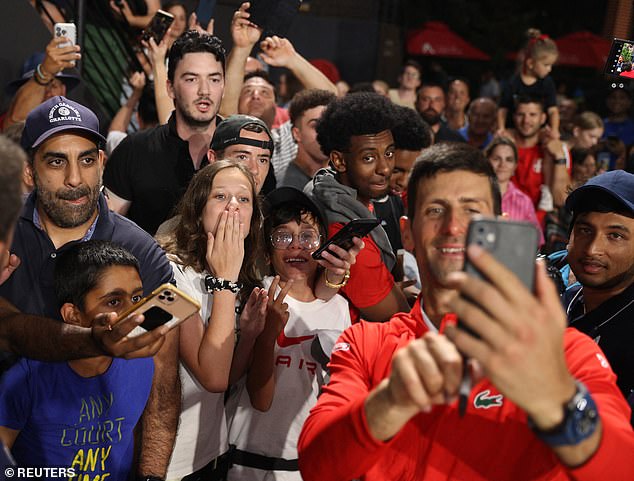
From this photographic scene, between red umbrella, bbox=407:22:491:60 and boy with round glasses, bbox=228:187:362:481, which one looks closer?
boy with round glasses, bbox=228:187:362:481

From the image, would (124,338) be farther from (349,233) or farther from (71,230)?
(349,233)

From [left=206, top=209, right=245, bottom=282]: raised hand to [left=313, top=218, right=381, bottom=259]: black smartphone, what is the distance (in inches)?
→ 12.8

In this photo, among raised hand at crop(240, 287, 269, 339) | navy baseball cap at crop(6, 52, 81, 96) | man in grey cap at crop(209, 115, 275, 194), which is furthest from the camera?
navy baseball cap at crop(6, 52, 81, 96)

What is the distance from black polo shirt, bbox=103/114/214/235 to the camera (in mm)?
4266

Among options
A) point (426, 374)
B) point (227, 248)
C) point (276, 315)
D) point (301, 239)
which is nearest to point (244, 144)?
point (301, 239)

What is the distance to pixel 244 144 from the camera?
402 centimetres

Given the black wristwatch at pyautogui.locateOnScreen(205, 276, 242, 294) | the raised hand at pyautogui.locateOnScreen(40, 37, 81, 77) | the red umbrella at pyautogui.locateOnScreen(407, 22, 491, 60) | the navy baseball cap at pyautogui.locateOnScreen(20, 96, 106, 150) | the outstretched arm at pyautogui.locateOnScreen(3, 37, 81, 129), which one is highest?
the red umbrella at pyautogui.locateOnScreen(407, 22, 491, 60)

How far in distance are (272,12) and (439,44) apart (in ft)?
38.8

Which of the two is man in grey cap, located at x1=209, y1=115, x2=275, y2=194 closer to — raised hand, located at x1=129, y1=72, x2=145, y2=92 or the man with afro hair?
the man with afro hair

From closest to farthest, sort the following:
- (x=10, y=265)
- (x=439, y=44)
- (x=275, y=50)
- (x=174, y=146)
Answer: (x=10, y=265) < (x=174, y=146) < (x=275, y=50) < (x=439, y=44)

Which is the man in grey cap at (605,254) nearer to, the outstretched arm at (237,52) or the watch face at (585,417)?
the watch face at (585,417)

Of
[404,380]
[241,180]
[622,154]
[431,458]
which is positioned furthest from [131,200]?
[622,154]

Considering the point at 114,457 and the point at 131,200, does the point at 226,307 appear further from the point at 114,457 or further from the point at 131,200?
the point at 131,200

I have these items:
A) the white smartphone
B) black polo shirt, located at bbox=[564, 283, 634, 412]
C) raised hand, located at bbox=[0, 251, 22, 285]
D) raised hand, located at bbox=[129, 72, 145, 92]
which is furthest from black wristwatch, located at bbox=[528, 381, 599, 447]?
raised hand, located at bbox=[129, 72, 145, 92]
